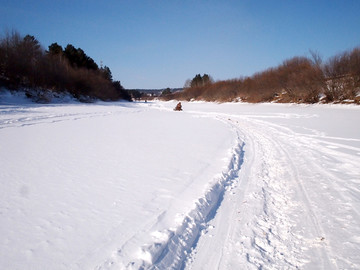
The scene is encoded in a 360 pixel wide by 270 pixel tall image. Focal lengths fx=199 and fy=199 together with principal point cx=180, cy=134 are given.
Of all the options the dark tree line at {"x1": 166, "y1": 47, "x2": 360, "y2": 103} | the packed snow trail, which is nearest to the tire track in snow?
the packed snow trail

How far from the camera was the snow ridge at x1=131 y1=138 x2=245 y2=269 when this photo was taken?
79.7 inches

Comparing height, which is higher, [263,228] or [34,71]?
[34,71]

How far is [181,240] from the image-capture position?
237cm

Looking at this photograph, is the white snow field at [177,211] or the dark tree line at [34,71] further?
the dark tree line at [34,71]

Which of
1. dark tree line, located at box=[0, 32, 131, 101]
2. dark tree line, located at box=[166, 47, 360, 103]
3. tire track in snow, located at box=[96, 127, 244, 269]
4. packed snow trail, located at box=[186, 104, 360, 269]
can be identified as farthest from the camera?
dark tree line, located at box=[0, 32, 131, 101]

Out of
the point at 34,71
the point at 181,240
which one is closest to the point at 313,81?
the point at 181,240

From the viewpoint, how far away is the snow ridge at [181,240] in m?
2.03

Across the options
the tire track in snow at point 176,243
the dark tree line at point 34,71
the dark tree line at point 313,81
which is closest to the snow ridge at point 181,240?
the tire track in snow at point 176,243

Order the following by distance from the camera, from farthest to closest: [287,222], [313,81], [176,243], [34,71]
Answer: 1. [34,71]
2. [313,81]
3. [287,222]
4. [176,243]

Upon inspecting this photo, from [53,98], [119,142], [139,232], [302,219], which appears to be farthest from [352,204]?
[53,98]

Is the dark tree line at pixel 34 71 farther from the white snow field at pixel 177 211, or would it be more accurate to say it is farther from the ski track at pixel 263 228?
the ski track at pixel 263 228

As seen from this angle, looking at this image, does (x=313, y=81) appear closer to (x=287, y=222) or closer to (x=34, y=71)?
(x=287, y=222)

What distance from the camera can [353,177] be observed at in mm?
4012

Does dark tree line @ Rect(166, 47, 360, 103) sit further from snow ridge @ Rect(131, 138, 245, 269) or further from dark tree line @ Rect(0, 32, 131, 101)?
dark tree line @ Rect(0, 32, 131, 101)
